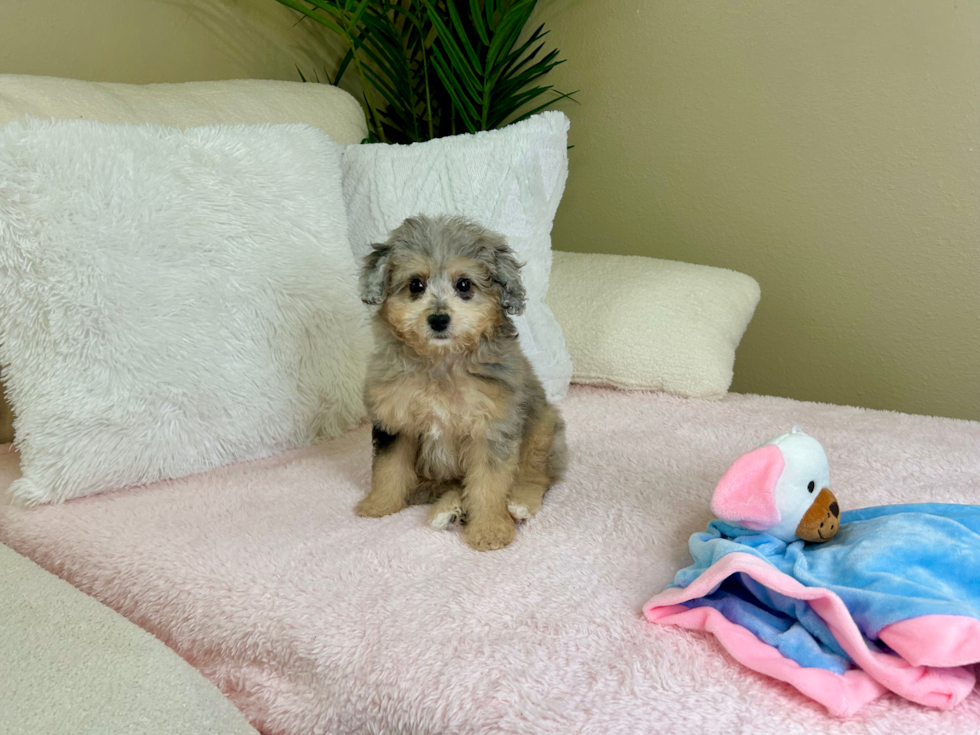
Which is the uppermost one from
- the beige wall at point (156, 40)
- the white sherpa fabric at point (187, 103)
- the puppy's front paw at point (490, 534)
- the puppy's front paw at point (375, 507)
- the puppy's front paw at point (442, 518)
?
the beige wall at point (156, 40)

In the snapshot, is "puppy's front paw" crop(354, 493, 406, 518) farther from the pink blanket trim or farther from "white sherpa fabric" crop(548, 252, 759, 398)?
"white sherpa fabric" crop(548, 252, 759, 398)

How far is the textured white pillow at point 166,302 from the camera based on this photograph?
1.57 meters

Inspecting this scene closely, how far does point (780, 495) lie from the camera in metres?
1.25

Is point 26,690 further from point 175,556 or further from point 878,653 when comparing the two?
point 878,653

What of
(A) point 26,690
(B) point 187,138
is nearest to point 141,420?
(B) point 187,138

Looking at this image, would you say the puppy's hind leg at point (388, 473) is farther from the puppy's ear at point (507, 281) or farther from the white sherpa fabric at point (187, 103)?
the white sherpa fabric at point (187, 103)

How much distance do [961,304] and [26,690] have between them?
2715 millimetres

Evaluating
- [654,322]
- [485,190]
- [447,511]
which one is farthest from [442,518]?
[654,322]

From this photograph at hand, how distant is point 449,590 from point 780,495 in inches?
22.4

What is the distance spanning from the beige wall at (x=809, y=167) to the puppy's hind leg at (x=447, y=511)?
183 cm

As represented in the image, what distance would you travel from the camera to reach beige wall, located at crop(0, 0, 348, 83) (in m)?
2.31

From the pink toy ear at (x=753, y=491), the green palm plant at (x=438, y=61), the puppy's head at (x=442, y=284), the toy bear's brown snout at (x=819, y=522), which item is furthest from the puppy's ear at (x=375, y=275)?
the green palm plant at (x=438, y=61)

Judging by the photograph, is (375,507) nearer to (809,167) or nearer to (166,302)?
(166,302)

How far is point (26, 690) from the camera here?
0.88 m
